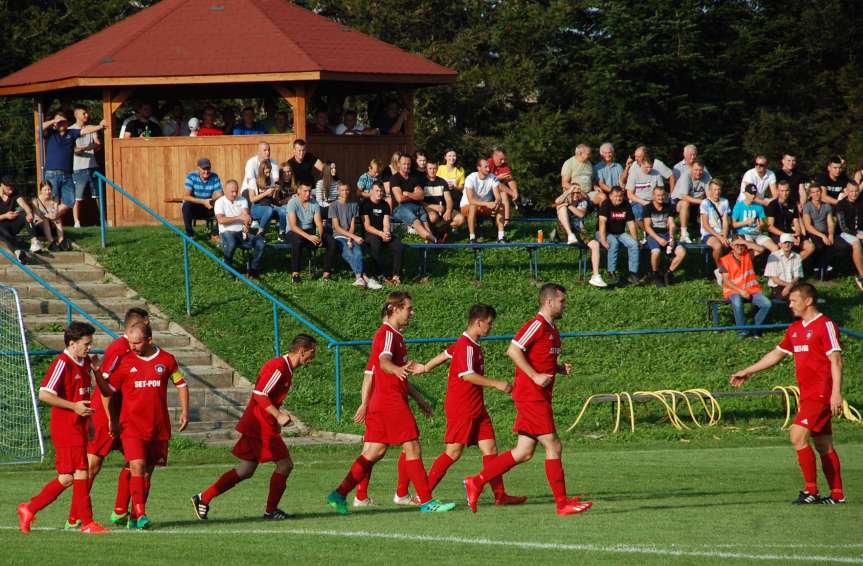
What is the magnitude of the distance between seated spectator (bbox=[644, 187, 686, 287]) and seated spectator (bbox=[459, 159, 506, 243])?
2965 mm

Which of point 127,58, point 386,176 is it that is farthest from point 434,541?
point 127,58

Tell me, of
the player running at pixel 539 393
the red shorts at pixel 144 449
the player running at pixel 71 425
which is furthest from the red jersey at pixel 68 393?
the player running at pixel 539 393

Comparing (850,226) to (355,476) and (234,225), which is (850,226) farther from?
(355,476)

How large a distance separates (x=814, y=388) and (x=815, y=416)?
0.26 meters

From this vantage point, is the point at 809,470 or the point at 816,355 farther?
the point at 816,355

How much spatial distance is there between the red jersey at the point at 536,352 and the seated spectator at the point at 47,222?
13130 millimetres

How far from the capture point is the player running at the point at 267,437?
11.2 m

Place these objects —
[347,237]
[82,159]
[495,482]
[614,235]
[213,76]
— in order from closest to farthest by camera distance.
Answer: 1. [495,482]
2. [347,237]
3. [614,235]
4. [82,159]
5. [213,76]

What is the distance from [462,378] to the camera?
11758 mm

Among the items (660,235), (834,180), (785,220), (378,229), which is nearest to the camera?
(378,229)

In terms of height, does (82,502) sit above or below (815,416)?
below

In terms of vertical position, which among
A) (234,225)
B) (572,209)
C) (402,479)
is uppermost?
(572,209)

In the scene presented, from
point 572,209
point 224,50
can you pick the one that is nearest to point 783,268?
point 572,209

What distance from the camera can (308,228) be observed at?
73.7 feet
